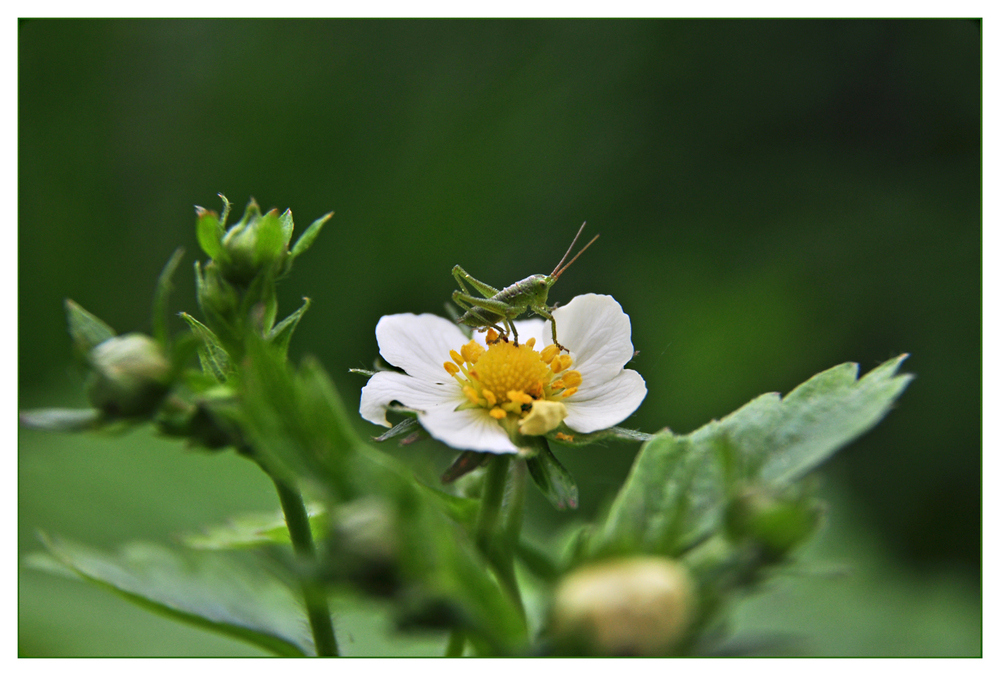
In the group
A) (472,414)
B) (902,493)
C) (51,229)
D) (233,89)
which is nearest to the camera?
(472,414)

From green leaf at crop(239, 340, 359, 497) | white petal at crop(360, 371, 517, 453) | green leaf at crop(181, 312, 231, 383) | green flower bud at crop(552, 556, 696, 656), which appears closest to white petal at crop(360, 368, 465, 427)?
white petal at crop(360, 371, 517, 453)

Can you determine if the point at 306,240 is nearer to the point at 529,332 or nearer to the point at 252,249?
the point at 252,249

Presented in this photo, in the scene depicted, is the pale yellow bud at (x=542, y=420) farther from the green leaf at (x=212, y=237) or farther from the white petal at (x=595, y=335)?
the green leaf at (x=212, y=237)

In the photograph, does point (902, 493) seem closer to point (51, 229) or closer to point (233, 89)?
point (233, 89)

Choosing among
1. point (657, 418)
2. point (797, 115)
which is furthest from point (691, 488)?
point (797, 115)

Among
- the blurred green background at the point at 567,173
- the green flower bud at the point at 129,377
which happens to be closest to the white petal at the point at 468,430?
the green flower bud at the point at 129,377

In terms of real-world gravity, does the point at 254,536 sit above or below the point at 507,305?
below

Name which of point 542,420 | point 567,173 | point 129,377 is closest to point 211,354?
point 129,377
